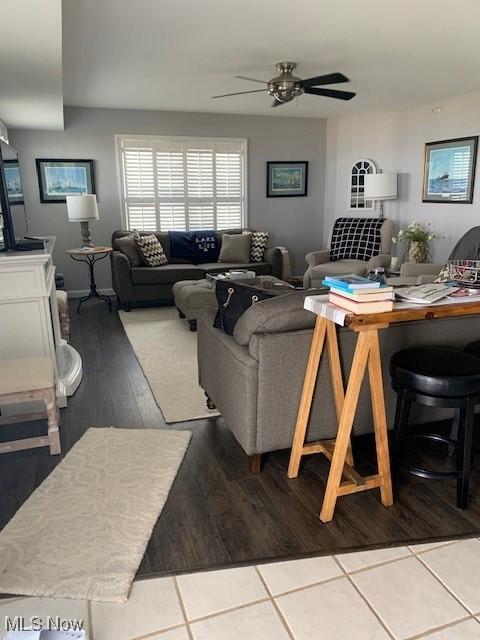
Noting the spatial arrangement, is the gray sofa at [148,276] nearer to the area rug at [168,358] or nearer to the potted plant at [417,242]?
the area rug at [168,358]

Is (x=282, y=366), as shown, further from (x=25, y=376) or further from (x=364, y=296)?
(x=25, y=376)

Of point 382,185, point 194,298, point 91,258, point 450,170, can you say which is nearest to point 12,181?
point 194,298

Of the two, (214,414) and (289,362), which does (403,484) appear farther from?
(214,414)

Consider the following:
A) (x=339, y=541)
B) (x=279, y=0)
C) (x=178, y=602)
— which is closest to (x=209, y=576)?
(x=178, y=602)

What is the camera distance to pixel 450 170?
18.4 feet

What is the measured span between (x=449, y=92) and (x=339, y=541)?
5.15 meters

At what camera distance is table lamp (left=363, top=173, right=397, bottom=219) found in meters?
6.16

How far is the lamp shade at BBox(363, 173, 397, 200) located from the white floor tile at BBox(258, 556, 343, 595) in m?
5.21

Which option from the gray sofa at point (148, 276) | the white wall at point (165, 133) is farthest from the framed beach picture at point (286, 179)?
the gray sofa at point (148, 276)

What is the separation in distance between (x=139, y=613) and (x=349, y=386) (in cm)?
A: 112

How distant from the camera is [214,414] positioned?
3.09 m

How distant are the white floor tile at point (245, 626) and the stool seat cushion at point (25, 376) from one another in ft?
4.76

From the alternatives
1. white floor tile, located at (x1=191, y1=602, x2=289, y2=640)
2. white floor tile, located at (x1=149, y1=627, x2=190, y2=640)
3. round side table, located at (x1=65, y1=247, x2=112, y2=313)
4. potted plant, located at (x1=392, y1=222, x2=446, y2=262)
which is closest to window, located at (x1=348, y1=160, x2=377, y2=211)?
potted plant, located at (x1=392, y1=222, x2=446, y2=262)

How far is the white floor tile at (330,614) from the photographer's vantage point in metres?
1.56
